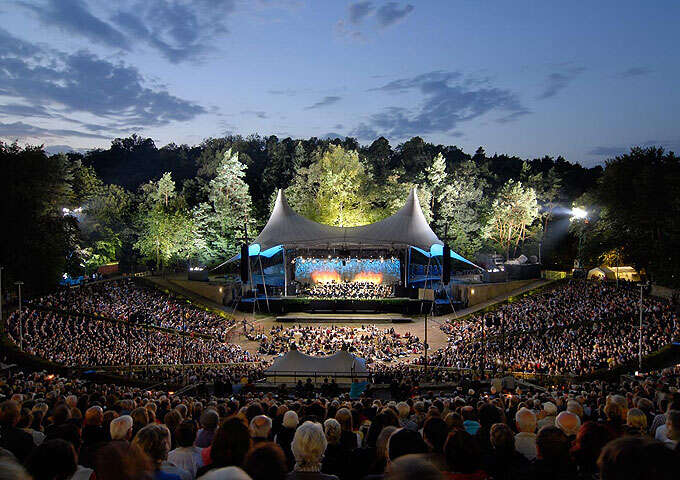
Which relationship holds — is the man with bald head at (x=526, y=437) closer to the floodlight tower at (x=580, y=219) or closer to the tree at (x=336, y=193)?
the floodlight tower at (x=580, y=219)

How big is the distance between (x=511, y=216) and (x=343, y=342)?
22.5 meters

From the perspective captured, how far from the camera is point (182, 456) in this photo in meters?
3.40

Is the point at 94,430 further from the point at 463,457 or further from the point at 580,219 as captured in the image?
the point at 580,219

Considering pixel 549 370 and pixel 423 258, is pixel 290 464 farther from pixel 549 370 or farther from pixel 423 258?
pixel 423 258

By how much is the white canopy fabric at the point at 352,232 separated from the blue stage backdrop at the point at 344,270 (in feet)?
9.28

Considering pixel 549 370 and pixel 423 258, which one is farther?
pixel 423 258

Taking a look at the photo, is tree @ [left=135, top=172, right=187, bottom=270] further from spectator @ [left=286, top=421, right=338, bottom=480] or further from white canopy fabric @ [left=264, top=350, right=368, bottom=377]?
spectator @ [left=286, top=421, right=338, bottom=480]

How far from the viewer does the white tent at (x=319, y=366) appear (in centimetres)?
1488

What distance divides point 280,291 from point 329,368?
2008 cm

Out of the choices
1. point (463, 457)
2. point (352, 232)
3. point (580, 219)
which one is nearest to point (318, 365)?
point (463, 457)

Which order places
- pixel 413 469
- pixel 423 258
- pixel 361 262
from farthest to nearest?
1. pixel 423 258
2. pixel 361 262
3. pixel 413 469

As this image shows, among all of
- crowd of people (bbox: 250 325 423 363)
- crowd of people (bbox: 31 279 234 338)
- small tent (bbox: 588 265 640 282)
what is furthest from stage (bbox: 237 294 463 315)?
small tent (bbox: 588 265 640 282)

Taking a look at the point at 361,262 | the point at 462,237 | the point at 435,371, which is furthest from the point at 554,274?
the point at 435,371

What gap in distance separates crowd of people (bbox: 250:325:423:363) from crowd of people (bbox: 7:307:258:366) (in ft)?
7.16
